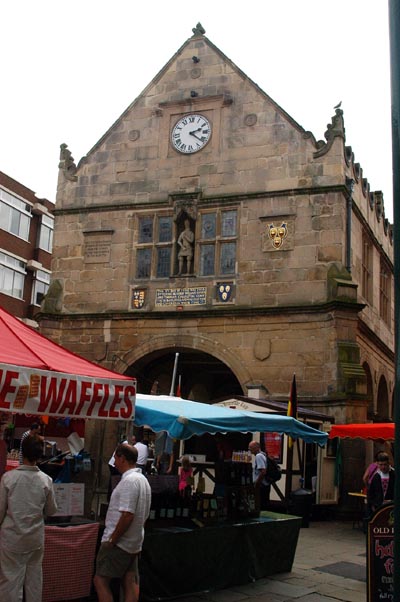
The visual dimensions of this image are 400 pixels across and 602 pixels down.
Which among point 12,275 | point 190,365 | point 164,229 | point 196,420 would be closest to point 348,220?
point 164,229

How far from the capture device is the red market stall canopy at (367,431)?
1437 cm

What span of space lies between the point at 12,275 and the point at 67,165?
1519cm

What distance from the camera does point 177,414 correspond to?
9.11 meters

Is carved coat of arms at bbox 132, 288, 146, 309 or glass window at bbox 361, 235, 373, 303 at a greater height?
glass window at bbox 361, 235, 373, 303

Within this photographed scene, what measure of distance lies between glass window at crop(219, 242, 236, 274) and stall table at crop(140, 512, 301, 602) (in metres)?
10.5

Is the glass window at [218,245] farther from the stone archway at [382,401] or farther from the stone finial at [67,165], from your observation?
the stone archway at [382,401]

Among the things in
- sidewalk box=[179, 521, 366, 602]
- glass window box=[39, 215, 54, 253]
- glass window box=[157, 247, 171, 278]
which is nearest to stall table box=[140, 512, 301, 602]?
sidewalk box=[179, 521, 366, 602]

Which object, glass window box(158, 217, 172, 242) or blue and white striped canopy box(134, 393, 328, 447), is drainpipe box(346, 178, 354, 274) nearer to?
glass window box(158, 217, 172, 242)

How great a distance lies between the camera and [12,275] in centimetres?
3666

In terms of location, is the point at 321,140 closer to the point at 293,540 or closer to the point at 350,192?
the point at 350,192

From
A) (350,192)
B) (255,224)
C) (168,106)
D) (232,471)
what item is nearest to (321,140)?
(350,192)

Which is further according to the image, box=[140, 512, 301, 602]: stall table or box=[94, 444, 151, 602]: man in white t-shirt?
box=[140, 512, 301, 602]: stall table

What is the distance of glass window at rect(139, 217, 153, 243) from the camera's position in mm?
21422

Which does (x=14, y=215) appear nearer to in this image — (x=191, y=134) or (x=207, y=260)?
(x=191, y=134)
